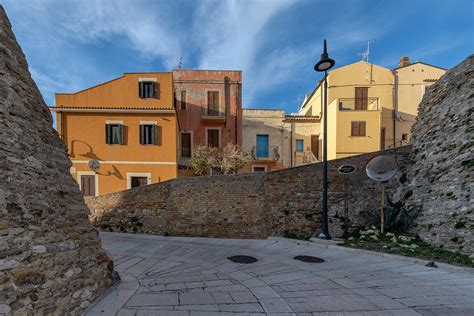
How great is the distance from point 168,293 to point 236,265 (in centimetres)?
207

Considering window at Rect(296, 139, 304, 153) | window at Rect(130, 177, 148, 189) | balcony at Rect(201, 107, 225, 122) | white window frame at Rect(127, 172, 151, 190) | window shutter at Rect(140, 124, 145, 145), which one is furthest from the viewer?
window at Rect(296, 139, 304, 153)

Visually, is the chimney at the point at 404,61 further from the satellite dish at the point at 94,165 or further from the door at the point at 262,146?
the satellite dish at the point at 94,165

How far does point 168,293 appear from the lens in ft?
12.4

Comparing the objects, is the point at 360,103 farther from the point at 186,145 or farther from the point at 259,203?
the point at 259,203

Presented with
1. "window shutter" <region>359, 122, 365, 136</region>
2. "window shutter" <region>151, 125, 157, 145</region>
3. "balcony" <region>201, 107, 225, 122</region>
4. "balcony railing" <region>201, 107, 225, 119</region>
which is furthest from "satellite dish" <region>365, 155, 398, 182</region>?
"window shutter" <region>151, 125, 157, 145</region>

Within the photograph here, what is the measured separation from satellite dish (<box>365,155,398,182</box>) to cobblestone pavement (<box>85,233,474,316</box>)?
2.88 meters

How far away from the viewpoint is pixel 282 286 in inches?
162

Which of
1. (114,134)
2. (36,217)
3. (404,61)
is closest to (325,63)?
(36,217)

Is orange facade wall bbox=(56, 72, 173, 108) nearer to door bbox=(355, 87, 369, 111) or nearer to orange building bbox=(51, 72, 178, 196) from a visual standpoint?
orange building bbox=(51, 72, 178, 196)

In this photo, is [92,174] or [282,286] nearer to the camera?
[282,286]

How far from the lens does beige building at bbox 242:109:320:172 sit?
1983 centimetres

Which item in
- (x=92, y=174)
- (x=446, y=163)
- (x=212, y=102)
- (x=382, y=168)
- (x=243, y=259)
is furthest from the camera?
(x=212, y=102)

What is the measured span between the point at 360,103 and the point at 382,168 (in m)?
14.4

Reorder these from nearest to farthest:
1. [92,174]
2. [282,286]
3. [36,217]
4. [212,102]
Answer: [36,217], [282,286], [92,174], [212,102]
